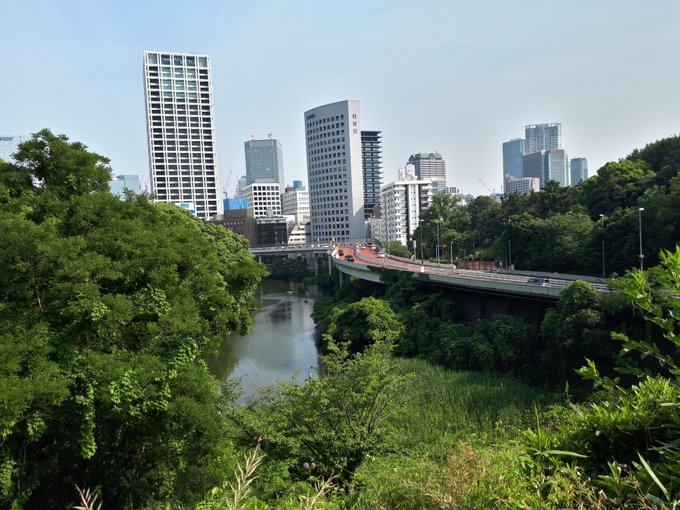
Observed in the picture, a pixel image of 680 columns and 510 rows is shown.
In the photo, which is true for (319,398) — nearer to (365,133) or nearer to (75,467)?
(75,467)

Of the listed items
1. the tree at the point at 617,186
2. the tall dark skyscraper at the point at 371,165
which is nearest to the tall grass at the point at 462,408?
the tree at the point at 617,186

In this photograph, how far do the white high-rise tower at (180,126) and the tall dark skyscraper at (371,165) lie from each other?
135ft

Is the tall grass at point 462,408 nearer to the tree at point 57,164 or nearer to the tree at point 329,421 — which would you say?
the tree at point 329,421

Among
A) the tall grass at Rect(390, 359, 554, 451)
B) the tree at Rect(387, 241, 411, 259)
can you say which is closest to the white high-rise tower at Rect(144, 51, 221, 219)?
the tree at Rect(387, 241, 411, 259)

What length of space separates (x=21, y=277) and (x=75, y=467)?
154 inches

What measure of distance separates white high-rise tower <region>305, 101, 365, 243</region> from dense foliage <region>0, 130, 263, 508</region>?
90805 millimetres

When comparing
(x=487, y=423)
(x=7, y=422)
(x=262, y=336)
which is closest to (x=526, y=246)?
(x=262, y=336)

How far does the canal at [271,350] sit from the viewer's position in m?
27.2

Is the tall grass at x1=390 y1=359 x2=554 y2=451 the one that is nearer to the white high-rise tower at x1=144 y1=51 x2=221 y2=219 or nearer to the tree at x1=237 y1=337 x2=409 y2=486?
the tree at x1=237 y1=337 x2=409 y2=486

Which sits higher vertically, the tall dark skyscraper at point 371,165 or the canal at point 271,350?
the tall dark skyscraper at point 371,165

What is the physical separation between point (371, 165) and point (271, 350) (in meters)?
93.1

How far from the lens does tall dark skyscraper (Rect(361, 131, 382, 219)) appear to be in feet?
392

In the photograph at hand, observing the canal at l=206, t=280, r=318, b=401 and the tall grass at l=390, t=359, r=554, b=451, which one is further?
the canal at l=206, t=280, r=318, b=401

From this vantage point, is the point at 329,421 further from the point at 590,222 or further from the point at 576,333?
the point at 590,222
